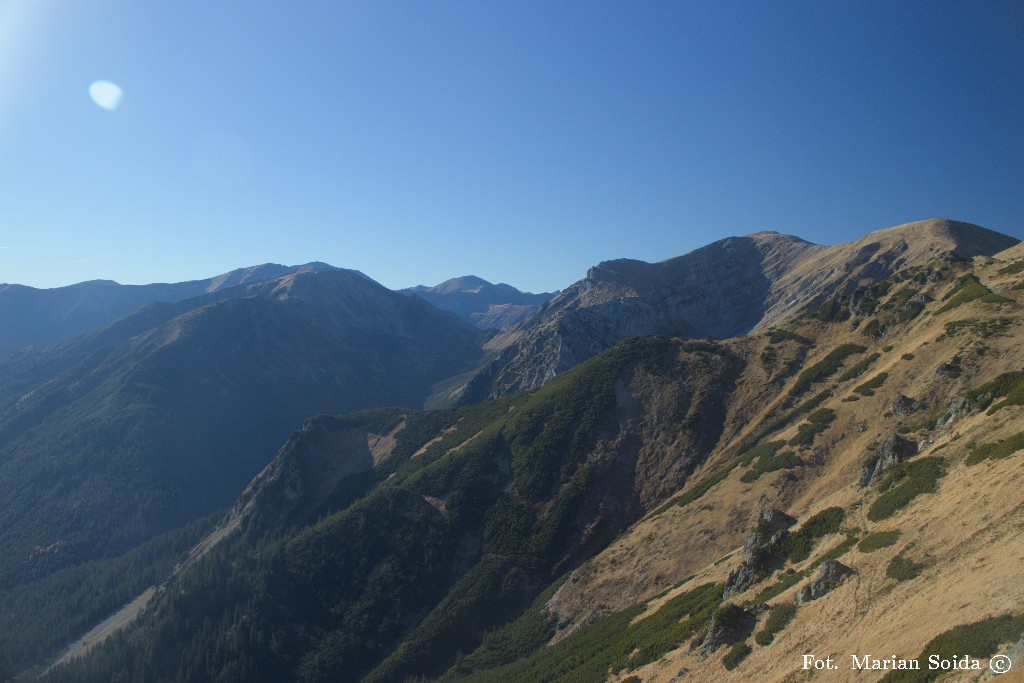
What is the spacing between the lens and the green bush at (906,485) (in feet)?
124

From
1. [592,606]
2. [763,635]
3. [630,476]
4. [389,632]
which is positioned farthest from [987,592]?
[389,632]

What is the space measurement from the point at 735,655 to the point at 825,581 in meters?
7.27

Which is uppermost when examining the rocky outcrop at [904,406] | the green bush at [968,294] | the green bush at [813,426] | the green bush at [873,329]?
the green bush at [968,294]

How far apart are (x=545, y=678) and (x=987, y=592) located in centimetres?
4446

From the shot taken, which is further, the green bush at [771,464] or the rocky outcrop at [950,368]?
the green bush at [771,464]

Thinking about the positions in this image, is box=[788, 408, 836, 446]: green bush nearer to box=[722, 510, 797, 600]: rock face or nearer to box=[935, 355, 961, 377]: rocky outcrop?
box=[935, 355, 961, 377]: rocky outcrop

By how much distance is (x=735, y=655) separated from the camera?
33875 mm

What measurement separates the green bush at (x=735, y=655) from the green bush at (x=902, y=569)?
30.9 ft

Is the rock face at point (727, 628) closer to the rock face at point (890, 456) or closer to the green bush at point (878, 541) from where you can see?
the green bush at point (878, 541)

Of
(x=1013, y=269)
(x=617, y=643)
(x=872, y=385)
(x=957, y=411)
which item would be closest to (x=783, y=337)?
(x=1013, y=269)

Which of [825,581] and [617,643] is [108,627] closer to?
[617,643]

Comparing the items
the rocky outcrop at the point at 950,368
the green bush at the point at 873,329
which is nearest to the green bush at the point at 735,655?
the rocky outcrop at the point at 950,368

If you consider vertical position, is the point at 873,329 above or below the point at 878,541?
above

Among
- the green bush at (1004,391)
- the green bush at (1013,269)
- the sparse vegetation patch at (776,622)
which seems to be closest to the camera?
the sparse vegetation patch at (776,622)
